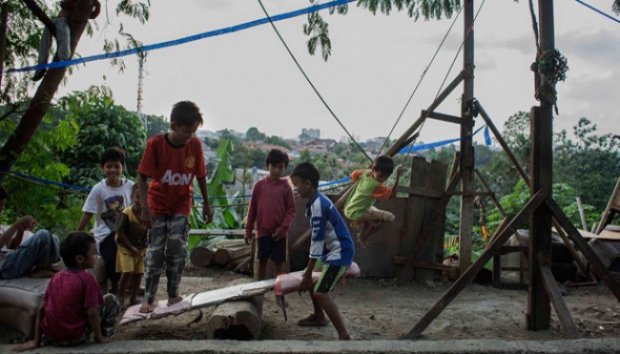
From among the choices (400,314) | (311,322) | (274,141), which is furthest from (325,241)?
(274,141)

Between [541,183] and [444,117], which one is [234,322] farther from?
[444,117]

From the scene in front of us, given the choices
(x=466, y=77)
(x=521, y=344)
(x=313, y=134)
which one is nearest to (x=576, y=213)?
(x=466, y=77)

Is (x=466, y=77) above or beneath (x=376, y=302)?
above

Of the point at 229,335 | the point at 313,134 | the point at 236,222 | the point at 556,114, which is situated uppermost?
the point at 313,134

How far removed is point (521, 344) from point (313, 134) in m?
57.8

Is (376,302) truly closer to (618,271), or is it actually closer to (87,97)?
(618,271)

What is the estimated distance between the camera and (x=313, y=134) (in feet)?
202

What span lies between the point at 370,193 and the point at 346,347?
10.1 feet

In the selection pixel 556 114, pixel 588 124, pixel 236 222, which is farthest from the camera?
pixel 588 124

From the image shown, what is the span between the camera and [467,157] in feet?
25.8

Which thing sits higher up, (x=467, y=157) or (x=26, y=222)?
(x=467, y=157)

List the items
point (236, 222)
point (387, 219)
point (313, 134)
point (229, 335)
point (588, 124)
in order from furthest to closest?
point (313, 134) < point (588, 124) < point (236, 222) < point (387, 219) < point (229, 335)

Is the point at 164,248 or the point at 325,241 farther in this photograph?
the point at 164,248

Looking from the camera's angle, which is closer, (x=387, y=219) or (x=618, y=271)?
(x=387, y=219)
